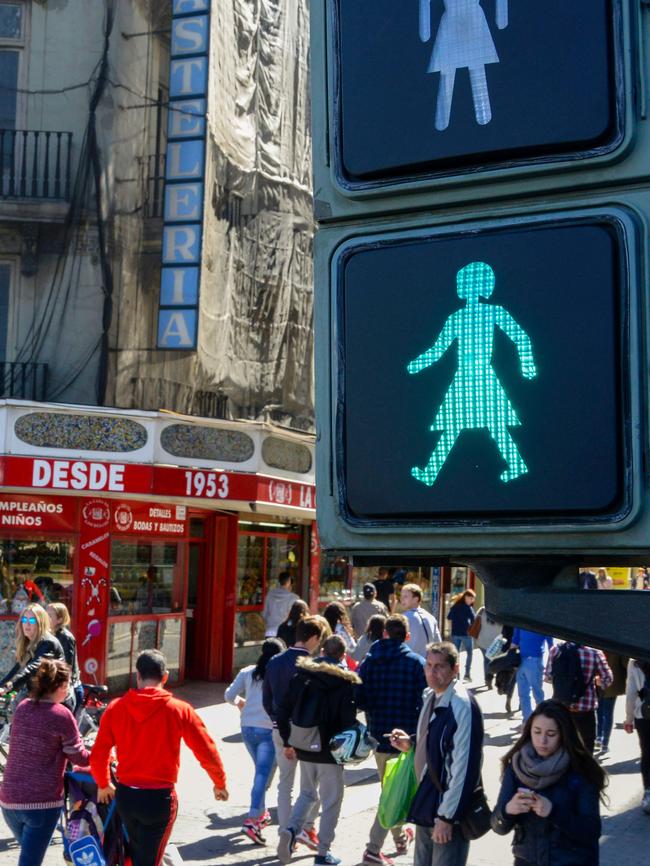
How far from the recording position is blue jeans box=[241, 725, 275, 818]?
31.9 feet

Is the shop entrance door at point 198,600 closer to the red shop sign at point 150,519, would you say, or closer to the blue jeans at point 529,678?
the red shop sign at point 150,519

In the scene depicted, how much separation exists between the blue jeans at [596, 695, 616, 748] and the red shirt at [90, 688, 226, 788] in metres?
7.00

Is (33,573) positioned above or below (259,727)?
above

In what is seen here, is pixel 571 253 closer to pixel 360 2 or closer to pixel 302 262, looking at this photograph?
pixel 360 2

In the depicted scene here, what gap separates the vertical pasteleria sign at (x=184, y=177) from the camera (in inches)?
665

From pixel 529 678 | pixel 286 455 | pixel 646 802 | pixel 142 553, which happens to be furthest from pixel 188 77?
pixel 646 802

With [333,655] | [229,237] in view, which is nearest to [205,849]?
[333,655]

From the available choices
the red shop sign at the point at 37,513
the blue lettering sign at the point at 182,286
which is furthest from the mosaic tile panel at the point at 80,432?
the blue lettering sign at the point at 182,286

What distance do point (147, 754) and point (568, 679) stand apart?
494 cm

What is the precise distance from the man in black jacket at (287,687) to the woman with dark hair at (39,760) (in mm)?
2147

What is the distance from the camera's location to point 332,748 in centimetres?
857

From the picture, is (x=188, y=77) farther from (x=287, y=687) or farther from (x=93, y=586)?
(x=287, y=687)

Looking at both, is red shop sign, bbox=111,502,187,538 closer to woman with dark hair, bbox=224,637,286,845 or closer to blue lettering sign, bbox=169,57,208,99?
blue lettering sign, bbox=169,57,208,99

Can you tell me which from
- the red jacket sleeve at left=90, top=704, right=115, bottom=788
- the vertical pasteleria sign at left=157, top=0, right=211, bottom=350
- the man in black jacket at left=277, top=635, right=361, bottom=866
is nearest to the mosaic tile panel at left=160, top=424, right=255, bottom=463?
the vertical pasteleria sign at left=157, top=0, right=211, bottom=350
